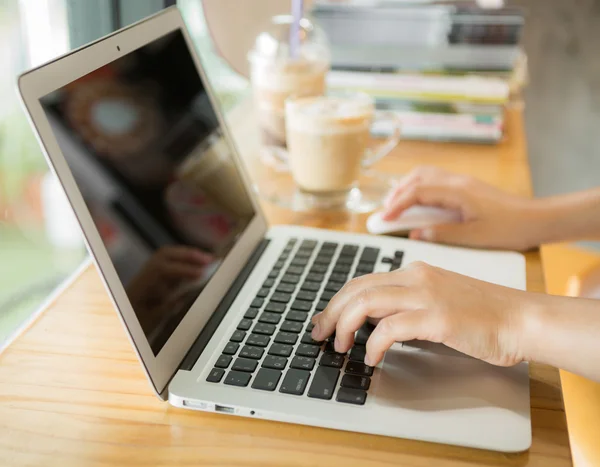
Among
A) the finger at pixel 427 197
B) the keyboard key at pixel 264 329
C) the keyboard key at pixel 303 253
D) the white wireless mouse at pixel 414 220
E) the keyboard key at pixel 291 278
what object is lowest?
the white wireless mouse at pixel 414 220

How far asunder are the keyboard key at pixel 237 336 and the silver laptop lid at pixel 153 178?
0.11 ft

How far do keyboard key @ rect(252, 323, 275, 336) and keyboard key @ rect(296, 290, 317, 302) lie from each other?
0.06 meters

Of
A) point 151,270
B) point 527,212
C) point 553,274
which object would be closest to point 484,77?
point 553,274

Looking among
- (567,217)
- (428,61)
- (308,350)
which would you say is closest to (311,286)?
(308,350)

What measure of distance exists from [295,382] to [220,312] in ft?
0.44

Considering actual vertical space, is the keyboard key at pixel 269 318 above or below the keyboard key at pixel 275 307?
above

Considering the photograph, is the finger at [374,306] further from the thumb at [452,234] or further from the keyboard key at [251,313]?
the thumb at [452,234]

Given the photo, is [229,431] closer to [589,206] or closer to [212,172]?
[212,172]

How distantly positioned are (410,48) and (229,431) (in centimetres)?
92

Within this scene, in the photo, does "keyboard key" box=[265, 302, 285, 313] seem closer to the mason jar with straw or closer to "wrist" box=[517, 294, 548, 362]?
"wrist" box=[517, 294, 548, 362]

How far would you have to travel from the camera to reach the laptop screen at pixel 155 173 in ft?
1.83

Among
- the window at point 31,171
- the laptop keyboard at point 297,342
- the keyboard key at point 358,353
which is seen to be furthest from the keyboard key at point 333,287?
the window at point 31,171

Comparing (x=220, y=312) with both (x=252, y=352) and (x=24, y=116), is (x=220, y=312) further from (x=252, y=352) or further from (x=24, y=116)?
(x=24, y=116)

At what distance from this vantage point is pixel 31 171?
943mm
